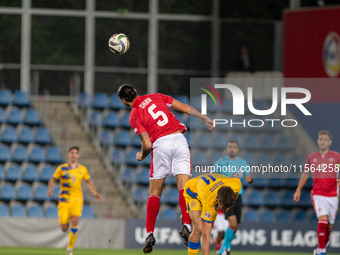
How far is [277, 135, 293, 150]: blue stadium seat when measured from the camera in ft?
61.0

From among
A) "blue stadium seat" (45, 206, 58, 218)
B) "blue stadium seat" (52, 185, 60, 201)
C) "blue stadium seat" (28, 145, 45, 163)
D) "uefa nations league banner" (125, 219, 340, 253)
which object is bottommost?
"uefa nations league banner" (125, 219, 340, 253)

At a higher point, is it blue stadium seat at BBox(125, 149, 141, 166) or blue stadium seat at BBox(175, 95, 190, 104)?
blue stadium seat at BBox(175, 95, 190, 104)

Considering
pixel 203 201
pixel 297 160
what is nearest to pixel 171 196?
pixel 297 160

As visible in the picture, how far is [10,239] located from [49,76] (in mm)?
6274

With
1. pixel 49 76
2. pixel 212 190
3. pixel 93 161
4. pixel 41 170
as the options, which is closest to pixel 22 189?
pixel 41 170

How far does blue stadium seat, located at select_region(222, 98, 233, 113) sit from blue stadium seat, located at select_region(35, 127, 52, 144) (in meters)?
4.99

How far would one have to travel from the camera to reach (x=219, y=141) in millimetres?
18469

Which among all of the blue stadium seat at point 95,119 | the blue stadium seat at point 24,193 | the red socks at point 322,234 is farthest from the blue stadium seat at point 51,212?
the red socks at point 322,234

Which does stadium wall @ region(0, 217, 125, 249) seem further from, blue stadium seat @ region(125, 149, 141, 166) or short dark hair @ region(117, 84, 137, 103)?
short dark hair @ region(117, 84, 137, 103)

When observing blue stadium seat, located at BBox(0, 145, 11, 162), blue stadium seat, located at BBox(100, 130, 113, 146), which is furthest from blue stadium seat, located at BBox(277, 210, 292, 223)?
blue stadium seat, located at BBox(0, 145, 11, 162)

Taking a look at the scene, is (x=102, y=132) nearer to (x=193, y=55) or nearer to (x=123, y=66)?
(x=123, y=66)

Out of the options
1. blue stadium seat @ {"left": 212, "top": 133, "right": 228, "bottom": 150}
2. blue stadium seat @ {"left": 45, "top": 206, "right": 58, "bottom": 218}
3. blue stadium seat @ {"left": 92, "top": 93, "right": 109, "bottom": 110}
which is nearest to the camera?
blue stadium seat @ {"left": 45, "top": 206, "right": 58, "bottom": 218}

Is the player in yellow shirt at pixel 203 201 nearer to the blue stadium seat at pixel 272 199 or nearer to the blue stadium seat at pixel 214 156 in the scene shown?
the blue stadium seat at pixel 272 199

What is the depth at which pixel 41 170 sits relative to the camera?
1658 cm
